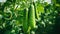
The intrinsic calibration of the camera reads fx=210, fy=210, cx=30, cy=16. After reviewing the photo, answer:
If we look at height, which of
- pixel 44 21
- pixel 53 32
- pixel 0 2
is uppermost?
pixel 0 2

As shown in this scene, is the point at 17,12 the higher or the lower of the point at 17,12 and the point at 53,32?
the higher

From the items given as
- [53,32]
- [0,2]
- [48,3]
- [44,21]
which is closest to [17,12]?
[0,2]

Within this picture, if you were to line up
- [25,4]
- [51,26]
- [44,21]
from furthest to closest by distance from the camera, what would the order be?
[51,26] → [44,21] → [25,4]

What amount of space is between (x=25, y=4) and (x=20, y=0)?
0.23 m

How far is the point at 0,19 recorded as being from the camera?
3648mm

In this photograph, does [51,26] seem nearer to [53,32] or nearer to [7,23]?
[53,32]

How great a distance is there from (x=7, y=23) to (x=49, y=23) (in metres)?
2.38

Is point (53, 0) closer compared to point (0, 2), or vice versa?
point (0, 2)

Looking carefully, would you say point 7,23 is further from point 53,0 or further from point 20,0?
point 53,0

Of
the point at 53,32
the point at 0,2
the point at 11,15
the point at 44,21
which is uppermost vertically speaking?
the point at 0,2

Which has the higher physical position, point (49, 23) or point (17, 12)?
point (17, 12)

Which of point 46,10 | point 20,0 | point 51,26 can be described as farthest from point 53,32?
point 20,0

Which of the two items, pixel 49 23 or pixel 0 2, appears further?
pixel 49 23

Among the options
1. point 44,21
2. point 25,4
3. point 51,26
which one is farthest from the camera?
point 51,26
